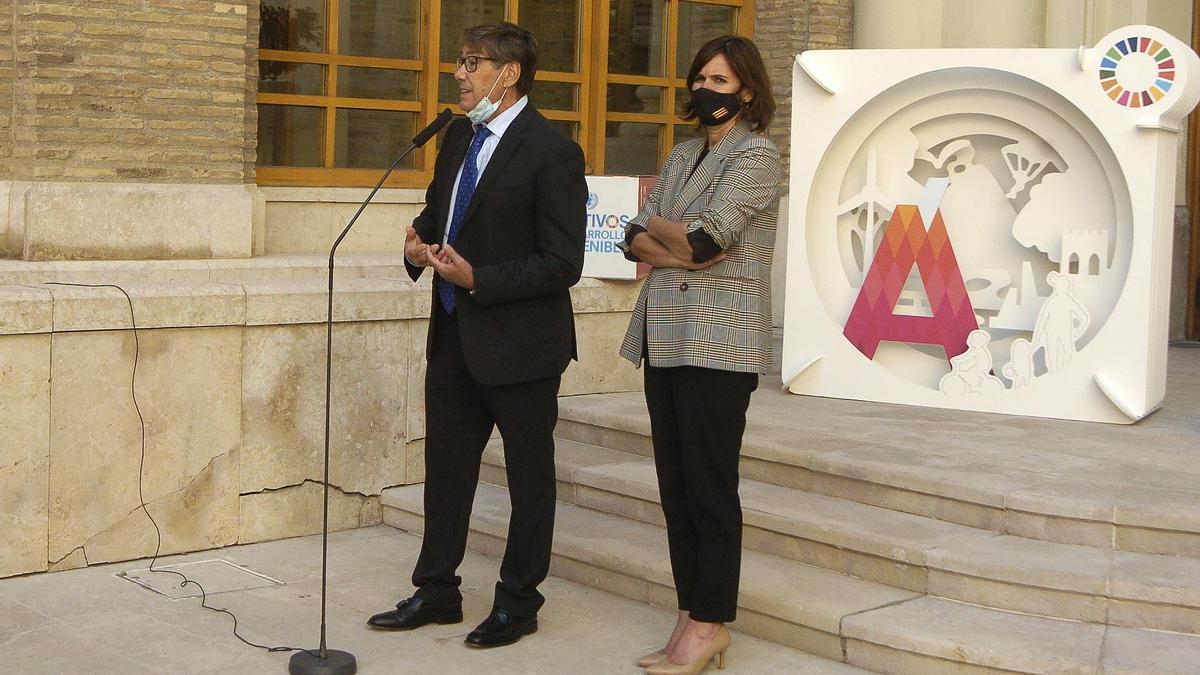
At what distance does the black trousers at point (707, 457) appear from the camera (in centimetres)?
479

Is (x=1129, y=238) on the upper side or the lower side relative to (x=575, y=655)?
upper

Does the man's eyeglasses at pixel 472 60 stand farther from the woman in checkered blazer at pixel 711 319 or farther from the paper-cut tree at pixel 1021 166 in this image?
the paper-cut tree at pixel 1021 166

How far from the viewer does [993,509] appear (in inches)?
225

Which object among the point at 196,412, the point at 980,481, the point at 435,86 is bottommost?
the point at 980,481

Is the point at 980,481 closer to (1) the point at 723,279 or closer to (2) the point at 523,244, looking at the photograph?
(1) the point at 723,279

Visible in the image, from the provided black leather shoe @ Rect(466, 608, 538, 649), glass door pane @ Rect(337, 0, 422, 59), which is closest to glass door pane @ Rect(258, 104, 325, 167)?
glass door pane @ Rect(337, 0, 422, 59)

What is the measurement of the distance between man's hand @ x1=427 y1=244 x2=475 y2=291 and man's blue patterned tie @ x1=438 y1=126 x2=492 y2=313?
0.27 m

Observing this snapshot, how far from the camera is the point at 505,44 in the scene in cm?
511

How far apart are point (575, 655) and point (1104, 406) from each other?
3.51 metres

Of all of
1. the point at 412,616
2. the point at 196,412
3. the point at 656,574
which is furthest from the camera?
the point at 196,412

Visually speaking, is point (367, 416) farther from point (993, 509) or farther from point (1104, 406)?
point (1104, 406)

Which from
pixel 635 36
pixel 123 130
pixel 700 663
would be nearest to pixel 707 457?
pixel 700 663

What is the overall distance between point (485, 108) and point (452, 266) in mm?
608

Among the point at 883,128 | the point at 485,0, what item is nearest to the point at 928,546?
the point at 883,128
